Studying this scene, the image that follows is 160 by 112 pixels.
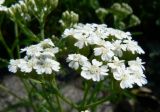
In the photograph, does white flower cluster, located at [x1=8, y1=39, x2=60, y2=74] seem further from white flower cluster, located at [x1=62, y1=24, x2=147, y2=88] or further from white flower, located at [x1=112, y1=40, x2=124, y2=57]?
white flower, located at [x1=112, y1=40, x2=124, y2=57]

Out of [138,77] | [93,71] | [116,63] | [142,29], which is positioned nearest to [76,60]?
[93,71]

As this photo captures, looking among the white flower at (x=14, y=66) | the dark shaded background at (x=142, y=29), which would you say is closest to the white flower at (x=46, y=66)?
the white flower at (x=14, y=66)

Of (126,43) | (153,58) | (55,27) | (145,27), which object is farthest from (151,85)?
(126,43)

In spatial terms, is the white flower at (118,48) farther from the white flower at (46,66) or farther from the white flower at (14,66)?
the white flower at (14,66)

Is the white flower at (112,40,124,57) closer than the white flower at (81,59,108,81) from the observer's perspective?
No

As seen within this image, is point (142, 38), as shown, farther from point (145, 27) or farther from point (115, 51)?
point (115, 51)

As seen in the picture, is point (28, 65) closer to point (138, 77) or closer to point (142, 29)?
point (138, 77)

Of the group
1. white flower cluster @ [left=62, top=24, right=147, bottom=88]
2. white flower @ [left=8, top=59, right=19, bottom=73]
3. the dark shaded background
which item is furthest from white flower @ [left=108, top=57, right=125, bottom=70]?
the dark shaded background
